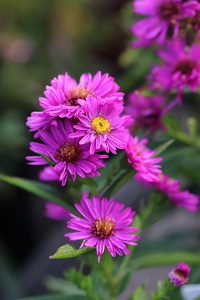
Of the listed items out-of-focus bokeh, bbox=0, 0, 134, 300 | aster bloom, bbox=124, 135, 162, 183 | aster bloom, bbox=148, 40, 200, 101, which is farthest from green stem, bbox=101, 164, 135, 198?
out-of-focus bokeh, bbox=0, 0, 134, 300

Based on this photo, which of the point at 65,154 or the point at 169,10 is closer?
the point at 65,154

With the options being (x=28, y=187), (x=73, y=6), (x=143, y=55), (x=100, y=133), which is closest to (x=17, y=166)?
(x=73, y=6)

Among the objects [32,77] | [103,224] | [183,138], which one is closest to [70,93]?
[103,224]

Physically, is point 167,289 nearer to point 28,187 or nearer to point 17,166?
point 28,187

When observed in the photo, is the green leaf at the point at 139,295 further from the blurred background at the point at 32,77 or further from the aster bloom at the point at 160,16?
the blurred background at the point at 32,77

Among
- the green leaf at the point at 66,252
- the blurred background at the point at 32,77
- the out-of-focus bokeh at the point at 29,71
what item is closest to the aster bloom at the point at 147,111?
the green leaf at the point at 66,252

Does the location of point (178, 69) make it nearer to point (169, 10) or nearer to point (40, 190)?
point (169, 10)
